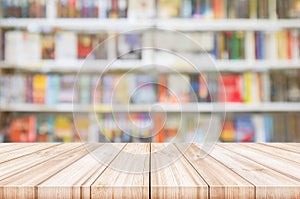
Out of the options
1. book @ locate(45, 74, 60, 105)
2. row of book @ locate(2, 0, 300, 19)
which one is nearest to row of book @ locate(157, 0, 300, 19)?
row of book @ locate(2, 0, 300, 19)

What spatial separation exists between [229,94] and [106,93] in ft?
2.64

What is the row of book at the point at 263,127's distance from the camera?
2848 mm

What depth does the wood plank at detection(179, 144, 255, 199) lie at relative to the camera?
609 millimetres

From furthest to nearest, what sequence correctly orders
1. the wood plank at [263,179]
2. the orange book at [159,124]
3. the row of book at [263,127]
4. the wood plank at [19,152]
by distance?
1. the row of book at [263,127]
2. the orange book at [159,124]
3. the wood plank at [19,152]
4. the wood plank at [263,179]

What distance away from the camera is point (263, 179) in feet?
2.17

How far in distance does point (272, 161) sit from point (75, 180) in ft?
1.35

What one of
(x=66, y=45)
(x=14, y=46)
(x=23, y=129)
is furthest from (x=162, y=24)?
(x=23, y=129)

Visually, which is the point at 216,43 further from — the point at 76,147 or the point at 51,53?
the point at 76,147

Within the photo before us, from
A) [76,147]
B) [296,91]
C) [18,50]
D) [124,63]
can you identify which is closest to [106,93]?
[124,63]

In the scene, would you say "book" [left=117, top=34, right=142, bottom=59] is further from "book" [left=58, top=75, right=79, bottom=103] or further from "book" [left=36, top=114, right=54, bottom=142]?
"book" [left=36, top=114, right=54, bottom=142]

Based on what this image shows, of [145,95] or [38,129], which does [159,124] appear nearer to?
[145,95]

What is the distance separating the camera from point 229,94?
2846 millimetres

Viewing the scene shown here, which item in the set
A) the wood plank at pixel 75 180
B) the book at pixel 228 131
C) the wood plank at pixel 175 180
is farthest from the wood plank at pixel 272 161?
the book at pixel 228 131

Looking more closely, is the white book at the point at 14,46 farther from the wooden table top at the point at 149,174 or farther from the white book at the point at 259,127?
the wooden table top at the point at 149,174
